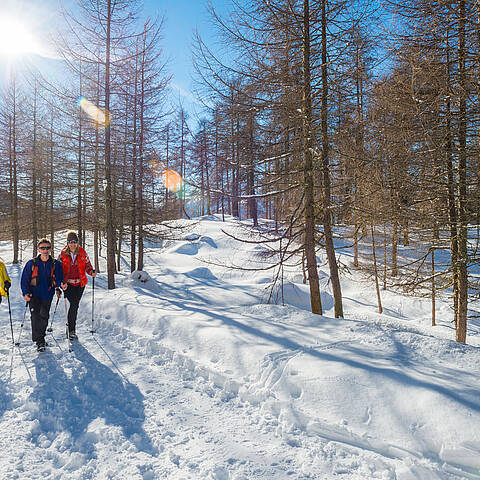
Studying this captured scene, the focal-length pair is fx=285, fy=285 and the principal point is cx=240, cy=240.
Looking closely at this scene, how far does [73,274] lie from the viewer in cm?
581

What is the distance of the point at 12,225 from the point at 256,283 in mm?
18434

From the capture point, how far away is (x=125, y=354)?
16.5 feet

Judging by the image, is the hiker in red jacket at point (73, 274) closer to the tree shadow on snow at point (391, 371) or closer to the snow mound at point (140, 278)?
the tree shadow on snow at point (391, 371)

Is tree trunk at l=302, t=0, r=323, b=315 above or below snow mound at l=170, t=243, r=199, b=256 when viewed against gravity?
above

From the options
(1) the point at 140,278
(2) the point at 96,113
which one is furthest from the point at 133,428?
(2) the point at 96,113

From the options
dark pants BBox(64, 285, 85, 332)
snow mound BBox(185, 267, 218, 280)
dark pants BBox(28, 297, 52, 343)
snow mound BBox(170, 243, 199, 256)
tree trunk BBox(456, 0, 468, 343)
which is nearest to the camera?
dark pants BBox(28, 297, 52, 343)

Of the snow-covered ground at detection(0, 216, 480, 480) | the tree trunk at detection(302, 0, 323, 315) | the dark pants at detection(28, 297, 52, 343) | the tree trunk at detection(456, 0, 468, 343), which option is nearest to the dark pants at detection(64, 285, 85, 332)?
the snow-covered ground at detection(0, 216, 480, 480)

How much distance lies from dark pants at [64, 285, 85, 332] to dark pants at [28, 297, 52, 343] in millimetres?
526

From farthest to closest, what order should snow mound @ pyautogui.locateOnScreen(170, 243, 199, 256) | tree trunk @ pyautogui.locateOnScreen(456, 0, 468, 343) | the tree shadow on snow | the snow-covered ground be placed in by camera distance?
snow mound @ pyautogui.locateOnScreen(170, 243, 199, 256) → tree trunk @ pyautogui.locateOnScreen(456, 0, 468, 343) → the tree shadow on snow → the snow-covered ground

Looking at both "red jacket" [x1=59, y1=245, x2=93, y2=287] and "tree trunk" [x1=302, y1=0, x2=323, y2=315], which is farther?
"tree trunk" [x1=302, y1=0, x2=323, y2=315]

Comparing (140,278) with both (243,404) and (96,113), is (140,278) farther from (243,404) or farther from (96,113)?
(243,404)

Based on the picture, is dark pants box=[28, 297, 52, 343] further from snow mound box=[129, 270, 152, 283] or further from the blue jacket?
snow mound box=[129, 270, 152, 283]

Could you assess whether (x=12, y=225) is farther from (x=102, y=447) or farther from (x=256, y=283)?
(x=102, y=447)

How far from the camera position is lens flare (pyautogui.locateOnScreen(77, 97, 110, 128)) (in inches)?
430
